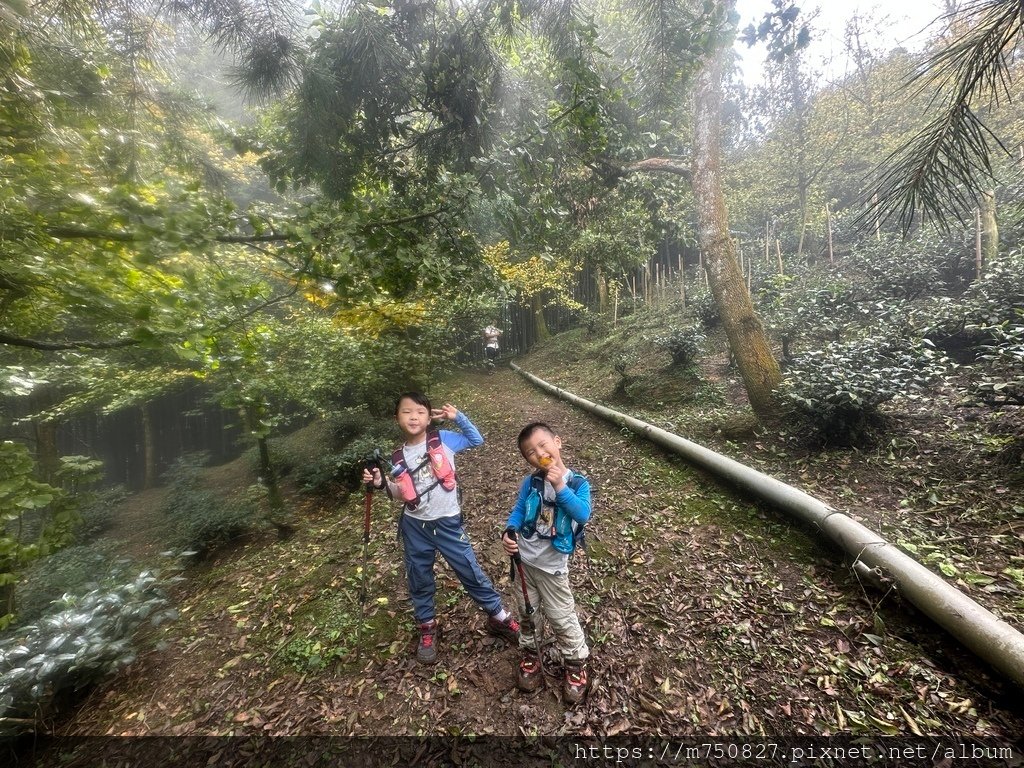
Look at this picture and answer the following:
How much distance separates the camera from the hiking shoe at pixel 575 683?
2.47 m

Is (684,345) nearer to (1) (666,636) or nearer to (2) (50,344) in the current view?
(1) (666,636)

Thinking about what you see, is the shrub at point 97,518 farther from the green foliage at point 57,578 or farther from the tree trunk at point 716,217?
the tree trunk at point 716,217

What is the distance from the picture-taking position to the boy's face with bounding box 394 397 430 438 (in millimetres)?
2775

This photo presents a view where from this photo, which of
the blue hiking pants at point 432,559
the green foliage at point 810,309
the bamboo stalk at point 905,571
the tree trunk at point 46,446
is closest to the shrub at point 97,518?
the tree trunk at point 46,446

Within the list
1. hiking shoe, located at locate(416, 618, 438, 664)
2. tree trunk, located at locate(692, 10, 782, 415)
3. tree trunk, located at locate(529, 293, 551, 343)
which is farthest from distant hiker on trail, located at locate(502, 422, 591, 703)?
tree trunk, located at locate(529, 293, 551, 343)

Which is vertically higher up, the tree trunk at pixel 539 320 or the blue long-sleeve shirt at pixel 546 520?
the tree trunk at pixel 539 320

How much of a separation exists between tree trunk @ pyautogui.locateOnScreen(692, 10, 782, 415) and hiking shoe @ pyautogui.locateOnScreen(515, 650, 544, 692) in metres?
4.78

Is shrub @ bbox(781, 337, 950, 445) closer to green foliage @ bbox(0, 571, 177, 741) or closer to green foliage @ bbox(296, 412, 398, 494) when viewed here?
green foliage @ bbox(296, 412, 398, 494)

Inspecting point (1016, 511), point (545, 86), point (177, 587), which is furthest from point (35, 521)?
point (1016, 511)

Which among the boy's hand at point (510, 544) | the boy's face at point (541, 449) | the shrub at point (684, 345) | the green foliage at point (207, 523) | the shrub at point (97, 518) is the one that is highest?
the boy's face at point (541, 449)

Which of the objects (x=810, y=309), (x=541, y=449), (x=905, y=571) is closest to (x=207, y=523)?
(x=541, y=449)

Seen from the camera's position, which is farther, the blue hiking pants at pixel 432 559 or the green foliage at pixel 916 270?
the green foliage at pixel 916 270

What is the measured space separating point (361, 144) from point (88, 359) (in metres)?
6.55

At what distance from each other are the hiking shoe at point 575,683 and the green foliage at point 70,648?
11.3 ft
